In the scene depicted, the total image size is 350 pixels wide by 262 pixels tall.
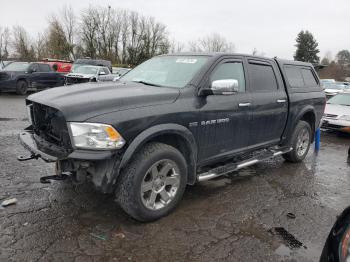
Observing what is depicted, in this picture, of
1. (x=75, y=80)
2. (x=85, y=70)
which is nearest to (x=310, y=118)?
Result: (x=75, y=80)

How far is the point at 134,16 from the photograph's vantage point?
5209 centimetres

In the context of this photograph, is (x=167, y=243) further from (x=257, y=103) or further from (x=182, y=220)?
(x=257, y=103)

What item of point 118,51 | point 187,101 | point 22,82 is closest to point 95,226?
point 187,101

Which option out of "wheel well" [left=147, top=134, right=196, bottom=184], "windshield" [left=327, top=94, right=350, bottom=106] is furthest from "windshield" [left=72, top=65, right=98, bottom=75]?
"wheel well" [left=147, top=134, right=196, bottom=184]

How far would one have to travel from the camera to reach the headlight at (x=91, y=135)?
2.84 m

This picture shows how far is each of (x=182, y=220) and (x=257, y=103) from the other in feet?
6.78

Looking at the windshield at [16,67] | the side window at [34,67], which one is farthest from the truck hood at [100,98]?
the side window at [34,67]

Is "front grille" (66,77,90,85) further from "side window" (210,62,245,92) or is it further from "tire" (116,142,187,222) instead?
"tire" (116,142,187,222)

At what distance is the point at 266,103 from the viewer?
4668 mm

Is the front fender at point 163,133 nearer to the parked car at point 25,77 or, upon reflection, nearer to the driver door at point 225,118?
the driver door at point 225,118

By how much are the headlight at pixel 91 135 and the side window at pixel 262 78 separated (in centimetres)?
255

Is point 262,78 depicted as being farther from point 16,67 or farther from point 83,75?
point 16,67

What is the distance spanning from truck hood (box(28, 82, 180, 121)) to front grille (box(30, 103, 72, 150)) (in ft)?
0.26

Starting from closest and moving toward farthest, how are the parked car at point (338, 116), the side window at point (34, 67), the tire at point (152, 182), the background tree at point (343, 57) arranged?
the tire at point (152, 182) < the parked car at point (338, 116) < the side window at point (34, 67) < the background tree at point (343, 57)
